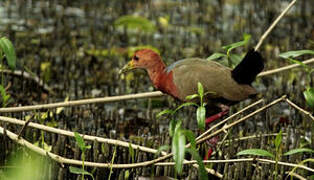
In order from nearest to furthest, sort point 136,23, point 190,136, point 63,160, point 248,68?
1. point 190,136
2. point 248,68
3. point 63,160
4. point 136,23

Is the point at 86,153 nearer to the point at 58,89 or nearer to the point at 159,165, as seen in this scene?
the point at 159,165

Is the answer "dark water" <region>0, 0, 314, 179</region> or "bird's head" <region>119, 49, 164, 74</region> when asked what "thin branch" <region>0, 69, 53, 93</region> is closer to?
"dark water" <region>0, 0, 314, 179</region>

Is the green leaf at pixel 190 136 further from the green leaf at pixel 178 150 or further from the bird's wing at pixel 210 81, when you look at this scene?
the bird's wing at pixel 210 81

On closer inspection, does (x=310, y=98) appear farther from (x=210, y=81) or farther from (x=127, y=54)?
(x=127, y=54)

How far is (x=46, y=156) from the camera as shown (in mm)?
3645

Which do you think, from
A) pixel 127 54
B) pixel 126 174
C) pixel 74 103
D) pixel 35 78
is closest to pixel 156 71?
pixel 74 103

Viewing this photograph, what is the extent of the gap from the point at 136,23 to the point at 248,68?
3.64 m

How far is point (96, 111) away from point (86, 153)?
3.74ft

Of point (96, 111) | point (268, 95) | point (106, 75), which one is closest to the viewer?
point (96, 111)

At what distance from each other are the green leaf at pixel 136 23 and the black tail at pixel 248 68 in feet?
11.2

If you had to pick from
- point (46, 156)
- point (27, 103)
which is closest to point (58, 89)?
point (27, 103)

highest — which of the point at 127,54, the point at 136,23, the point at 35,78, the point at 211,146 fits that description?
the point at 136,23

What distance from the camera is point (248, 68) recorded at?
360cm

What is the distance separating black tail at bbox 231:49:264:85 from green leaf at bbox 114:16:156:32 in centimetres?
341
